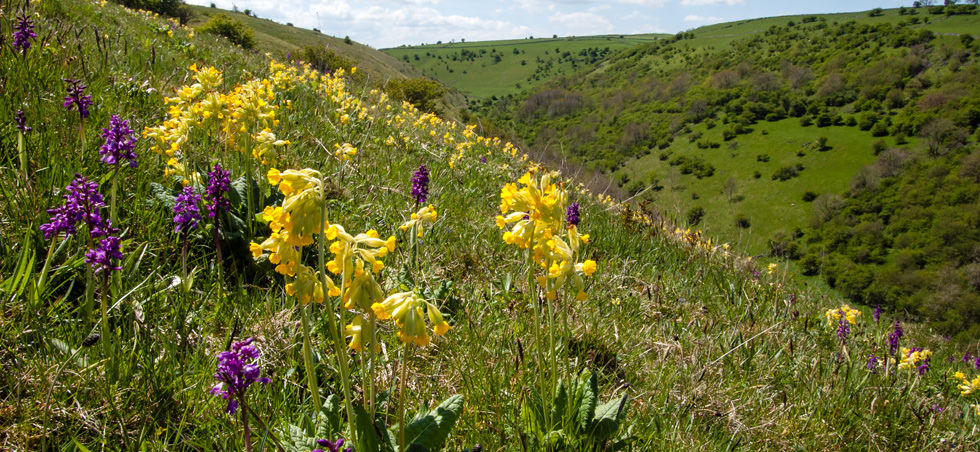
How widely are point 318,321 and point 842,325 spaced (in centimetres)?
407

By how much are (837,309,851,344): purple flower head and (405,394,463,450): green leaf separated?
3.87 meters

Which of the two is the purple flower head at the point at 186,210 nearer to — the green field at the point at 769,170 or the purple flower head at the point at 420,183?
the purple flower head at the point at 420,183

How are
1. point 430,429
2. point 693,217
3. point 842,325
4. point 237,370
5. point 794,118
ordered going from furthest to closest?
point 794,118 → point 693,217 → point 842,325 → point 430,429 → point 237,370

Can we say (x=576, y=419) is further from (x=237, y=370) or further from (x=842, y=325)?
(x=842, y=325)

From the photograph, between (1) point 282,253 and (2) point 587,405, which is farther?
(2) point 587,405

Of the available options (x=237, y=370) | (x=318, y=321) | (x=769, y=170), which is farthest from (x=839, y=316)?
(x=769, y=170)

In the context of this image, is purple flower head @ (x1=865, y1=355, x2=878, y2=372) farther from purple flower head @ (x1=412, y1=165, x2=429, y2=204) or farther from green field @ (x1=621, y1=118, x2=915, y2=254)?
green field @ (x1=621, y1=118, x2=915, y2=254)

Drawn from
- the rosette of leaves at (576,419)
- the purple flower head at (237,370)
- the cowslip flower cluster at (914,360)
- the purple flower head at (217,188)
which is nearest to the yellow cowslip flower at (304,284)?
the purple flower head at (237,370)

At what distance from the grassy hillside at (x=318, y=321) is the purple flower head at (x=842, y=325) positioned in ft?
0.93

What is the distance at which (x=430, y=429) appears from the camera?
1.34 metres

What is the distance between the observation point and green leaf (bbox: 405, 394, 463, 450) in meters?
1.32

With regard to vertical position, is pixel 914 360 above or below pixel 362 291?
below

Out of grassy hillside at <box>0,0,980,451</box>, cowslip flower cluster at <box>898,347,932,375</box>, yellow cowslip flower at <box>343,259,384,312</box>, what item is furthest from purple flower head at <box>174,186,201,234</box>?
cowslip flower cluster at <box>898,347,932,375</box>

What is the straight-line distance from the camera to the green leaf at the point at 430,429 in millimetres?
1323
